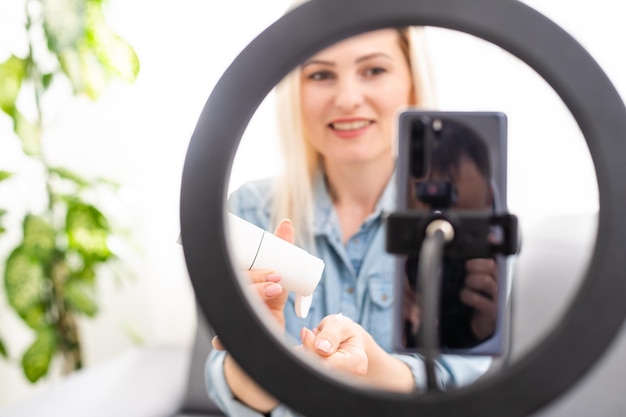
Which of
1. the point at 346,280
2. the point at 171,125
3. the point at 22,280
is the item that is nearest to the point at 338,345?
the point at 346,280

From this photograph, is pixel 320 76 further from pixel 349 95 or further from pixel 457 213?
pixel 457 213

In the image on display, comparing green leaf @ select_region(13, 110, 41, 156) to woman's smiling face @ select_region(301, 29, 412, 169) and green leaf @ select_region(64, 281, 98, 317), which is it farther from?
woman's smiling face @ select_region(301, 29, 412, 169)

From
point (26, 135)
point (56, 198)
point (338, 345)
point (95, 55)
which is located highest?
point (95, 55)

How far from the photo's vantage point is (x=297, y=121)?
0.77m

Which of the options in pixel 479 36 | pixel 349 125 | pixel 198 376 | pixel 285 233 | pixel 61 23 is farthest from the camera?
pixel 198 376

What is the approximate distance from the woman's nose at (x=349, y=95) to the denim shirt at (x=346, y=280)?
0.34ft

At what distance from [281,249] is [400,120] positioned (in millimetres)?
93

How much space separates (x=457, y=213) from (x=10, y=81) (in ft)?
3.87

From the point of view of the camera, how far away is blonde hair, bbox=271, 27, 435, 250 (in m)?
0.64

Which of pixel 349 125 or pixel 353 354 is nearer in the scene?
pixel 353 354

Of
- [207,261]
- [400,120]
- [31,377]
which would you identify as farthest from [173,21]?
[207,261]

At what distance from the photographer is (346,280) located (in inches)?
22.9

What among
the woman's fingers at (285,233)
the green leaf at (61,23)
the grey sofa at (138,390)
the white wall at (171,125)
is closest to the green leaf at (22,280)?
the grey sofa at (138,390)

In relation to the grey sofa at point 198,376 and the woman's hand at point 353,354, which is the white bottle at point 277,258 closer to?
the woman's hand at point 353,354
